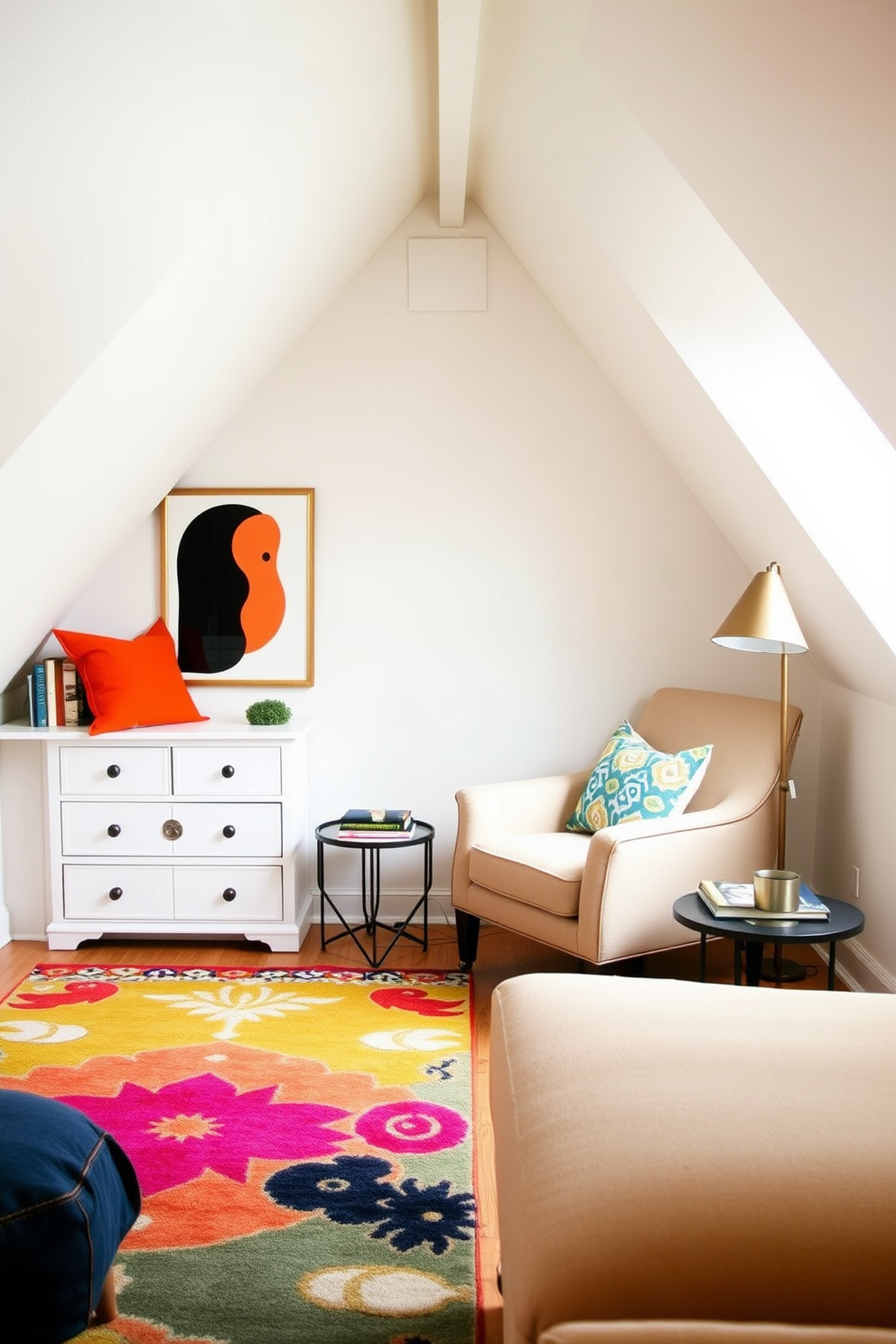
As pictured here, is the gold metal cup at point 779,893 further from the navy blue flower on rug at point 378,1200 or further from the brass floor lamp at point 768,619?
the navy blue flower on rug at point 378,1200

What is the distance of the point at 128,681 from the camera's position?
146 inches

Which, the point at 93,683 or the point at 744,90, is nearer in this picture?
the point at 744,90

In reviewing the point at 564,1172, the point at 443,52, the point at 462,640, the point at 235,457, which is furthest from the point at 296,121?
the point at 564,1172

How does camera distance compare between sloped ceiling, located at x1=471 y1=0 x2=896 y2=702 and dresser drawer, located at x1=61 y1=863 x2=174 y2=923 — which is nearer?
sloped ceiling, located at x1=471 y1=0 x2=896 y2=702

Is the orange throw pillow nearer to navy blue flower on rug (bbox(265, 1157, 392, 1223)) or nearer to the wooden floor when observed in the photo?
the wooden floor

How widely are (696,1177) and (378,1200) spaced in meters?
1.06

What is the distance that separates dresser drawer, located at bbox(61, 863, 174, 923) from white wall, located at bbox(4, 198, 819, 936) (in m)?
0.70

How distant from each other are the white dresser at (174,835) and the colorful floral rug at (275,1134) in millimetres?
227

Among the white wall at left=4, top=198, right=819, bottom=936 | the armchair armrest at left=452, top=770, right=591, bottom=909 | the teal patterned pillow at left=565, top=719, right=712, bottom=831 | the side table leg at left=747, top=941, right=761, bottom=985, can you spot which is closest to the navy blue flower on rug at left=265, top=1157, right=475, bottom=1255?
the side table leg at left=747, top=941, right=761, bottom=985

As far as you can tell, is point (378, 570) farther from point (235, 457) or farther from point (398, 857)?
point (398, 857)

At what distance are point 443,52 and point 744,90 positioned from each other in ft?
3.39

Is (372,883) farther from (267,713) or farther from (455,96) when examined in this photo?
(455,96)

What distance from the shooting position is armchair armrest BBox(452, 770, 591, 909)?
11.0ft

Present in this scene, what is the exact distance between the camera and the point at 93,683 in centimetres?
367
